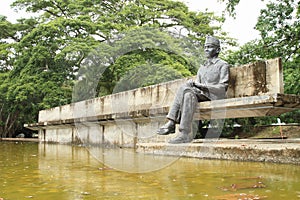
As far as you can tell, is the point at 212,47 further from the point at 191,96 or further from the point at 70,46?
the point at 70,46

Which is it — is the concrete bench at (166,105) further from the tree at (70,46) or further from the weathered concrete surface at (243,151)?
the tree at (70,46)

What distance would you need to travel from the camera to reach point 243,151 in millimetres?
4062

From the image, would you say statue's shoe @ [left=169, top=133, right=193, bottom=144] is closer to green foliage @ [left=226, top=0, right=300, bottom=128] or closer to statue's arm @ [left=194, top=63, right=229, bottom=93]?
statue's arm @ [left=194, top=63, right=229, bottom=93]

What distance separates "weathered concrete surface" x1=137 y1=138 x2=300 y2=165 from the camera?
11.9 feet

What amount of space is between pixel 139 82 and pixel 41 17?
976 centimetres

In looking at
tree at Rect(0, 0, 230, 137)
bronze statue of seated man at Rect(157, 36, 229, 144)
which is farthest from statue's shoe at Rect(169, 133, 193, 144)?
tree at Rect(0, 0, 230, 137)

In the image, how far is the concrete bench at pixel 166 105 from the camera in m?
4.41

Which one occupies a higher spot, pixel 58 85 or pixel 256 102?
pixel 58 85

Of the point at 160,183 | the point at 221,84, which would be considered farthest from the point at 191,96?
the point at 160,183

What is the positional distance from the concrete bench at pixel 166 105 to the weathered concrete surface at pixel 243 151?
50 centimetres

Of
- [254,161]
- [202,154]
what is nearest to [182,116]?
[202,154]

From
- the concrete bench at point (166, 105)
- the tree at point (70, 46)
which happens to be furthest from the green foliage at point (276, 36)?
the tree at point (70, 46)

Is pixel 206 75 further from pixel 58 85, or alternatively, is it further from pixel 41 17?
pixel 41 17

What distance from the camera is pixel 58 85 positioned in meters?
15.2
